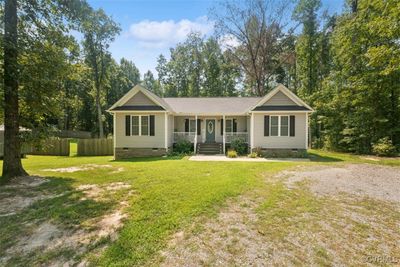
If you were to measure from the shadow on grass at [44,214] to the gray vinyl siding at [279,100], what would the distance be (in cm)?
1279

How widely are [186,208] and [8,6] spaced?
29.1 ft

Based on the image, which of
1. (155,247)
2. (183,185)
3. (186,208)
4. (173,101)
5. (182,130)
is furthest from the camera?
(173,101)

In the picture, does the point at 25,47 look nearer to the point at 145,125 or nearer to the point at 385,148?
the point at 145,125

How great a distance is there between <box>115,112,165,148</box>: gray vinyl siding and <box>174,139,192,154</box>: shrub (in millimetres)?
1676

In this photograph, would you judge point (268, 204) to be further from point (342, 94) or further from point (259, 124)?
point (342, 94)

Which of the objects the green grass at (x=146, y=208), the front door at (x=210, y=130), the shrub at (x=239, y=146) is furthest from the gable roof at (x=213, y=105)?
the green grass at (x=146, y=208)

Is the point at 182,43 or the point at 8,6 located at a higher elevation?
the point at 182,43

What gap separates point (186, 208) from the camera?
533 centimetres

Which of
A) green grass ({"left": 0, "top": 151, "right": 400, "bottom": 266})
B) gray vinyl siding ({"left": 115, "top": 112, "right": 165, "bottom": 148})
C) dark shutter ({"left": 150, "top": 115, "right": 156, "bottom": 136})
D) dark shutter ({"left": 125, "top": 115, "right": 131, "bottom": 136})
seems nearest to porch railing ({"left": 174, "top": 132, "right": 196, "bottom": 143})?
gray vinyl siding ({"left": 115, "top": 112, "right": 165, "bottom": 148})

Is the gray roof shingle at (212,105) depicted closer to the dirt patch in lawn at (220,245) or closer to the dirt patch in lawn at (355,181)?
the dirt patch in lawn at (355,181)

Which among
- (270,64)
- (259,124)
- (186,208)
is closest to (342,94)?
(259,124)

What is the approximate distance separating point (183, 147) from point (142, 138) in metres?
3.08

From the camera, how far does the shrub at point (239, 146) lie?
1706 cm

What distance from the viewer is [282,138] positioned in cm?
1586
